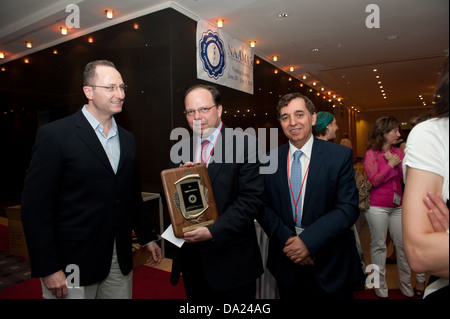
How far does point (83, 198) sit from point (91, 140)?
0.26 m

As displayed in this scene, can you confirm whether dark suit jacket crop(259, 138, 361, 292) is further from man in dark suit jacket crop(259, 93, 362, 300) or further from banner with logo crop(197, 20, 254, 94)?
banner with logo crop(197, 20, 254, 94)

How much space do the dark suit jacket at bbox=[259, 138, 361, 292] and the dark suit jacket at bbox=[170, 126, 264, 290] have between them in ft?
0.59

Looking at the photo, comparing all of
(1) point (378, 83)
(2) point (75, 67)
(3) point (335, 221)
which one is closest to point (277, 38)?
(2) point (75, 67)

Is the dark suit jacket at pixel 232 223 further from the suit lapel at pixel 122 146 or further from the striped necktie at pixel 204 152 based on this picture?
the suit lapel at pixel 122 146

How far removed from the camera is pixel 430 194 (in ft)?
2.61

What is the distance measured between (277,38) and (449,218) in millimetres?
5503

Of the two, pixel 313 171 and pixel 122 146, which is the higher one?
pixel 122 146

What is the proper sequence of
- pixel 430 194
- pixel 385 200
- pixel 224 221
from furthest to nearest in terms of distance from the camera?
pixel 385 200
pixel 224 221
pixel 430 194

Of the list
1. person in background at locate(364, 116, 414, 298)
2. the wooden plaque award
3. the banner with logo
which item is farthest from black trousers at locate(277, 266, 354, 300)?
the banner with logo

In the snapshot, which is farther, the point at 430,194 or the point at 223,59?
the point at 223,59

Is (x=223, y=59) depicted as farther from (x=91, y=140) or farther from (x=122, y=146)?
(x=91, y=140)

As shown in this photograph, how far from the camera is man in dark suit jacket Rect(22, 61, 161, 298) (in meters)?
1.21

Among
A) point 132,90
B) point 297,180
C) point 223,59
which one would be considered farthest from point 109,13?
point 297,180
